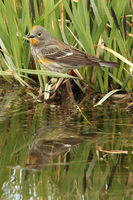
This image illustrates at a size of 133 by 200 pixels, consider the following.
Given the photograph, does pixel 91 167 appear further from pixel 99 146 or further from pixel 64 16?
pixel 64 16

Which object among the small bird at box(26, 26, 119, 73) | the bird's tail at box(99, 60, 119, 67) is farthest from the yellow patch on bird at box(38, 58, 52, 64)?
the bird's tail at box(99, 60, 119, 67)

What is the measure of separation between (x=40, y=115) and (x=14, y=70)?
0.78 m

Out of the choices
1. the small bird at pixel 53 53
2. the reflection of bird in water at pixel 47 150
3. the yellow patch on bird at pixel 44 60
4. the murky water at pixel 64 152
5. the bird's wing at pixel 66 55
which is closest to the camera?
the murky water at pixel 64 152

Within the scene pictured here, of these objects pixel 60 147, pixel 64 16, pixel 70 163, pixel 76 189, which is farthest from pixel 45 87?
pixel 76 189

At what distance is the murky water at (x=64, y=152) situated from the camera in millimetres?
4320

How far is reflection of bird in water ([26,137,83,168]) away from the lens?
495cm

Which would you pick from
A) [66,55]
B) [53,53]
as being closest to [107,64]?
[66,55]

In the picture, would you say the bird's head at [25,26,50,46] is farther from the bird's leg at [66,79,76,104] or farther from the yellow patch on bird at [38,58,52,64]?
the bird's leg at [66,79,76,104]

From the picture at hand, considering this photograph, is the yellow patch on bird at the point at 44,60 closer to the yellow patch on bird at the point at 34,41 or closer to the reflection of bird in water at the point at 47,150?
the yellow patch on bird at the point at 34,41

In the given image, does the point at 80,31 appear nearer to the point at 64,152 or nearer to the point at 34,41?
the point at 34,41

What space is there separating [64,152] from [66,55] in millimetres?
2133

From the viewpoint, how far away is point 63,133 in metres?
5.66

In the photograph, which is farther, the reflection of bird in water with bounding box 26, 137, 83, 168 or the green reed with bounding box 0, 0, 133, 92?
the green reed with bounding box 0, 0, 133, 92

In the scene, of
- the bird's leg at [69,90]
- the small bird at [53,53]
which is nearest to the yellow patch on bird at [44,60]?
the small bird at [53,53]
